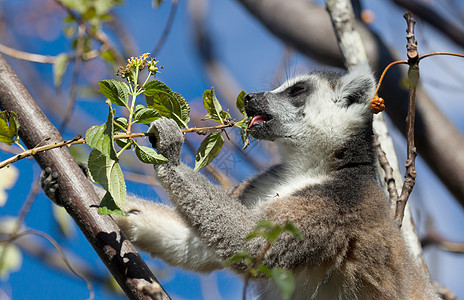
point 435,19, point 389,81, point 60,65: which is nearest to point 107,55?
point 60,65

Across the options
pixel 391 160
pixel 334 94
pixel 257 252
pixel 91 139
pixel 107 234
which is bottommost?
pixel 391 160

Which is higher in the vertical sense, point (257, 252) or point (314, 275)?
point (257, 252)

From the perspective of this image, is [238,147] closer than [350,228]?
No

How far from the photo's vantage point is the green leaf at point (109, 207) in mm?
2516

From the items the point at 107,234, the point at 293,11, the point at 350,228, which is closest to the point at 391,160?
the point at 350,228

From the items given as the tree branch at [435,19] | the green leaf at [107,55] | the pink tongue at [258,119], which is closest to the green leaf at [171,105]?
the pink tongue at [258,119]

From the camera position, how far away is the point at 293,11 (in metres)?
7.99

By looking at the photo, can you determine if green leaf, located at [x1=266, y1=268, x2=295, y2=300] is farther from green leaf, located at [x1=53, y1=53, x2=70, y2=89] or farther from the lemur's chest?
green leaf, located at [x1=53, y1=53, x2=70, y2=89]

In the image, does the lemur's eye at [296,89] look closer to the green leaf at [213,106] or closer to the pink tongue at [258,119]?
the pink tongue at [258,119]

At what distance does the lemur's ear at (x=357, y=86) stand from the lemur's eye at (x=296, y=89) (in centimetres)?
34

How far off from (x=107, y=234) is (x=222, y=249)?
864mm

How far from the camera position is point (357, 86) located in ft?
14.4

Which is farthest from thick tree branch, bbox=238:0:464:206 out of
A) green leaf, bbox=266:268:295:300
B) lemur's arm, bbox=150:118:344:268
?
green leaf, bbox=266:268:295:300

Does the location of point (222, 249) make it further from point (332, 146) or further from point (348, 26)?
point (348, 26)
